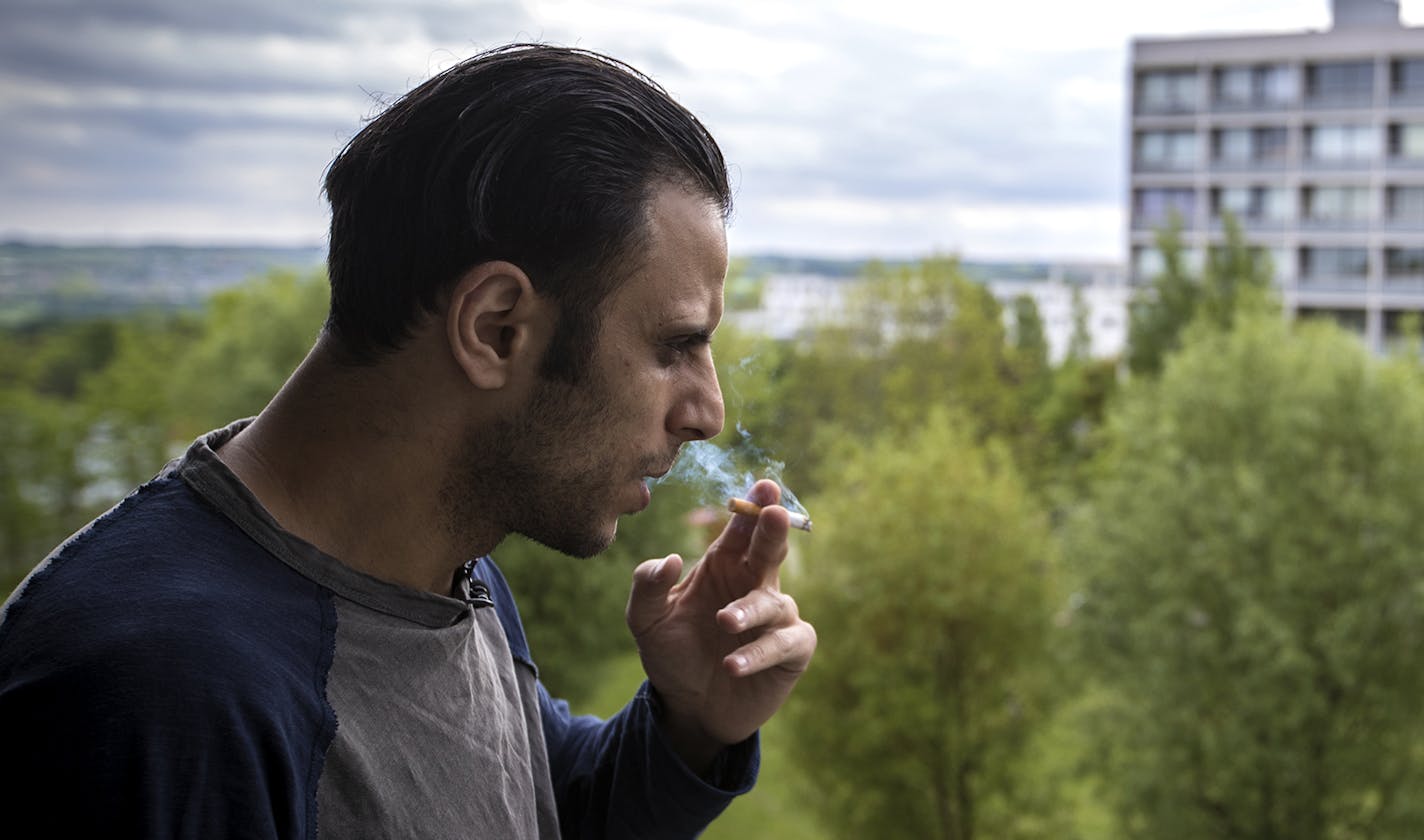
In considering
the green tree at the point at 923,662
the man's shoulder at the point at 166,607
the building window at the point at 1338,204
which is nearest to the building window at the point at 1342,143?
the building window at the point at 1338,204

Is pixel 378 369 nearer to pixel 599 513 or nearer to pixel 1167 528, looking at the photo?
pixel 599 513

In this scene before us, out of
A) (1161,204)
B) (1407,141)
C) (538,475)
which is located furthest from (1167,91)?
(538,475)

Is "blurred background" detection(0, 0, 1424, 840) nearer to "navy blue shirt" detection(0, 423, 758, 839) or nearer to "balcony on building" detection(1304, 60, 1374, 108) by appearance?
"navy blue shirt" detection(0, 423, 758, 839)

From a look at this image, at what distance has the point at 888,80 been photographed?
27.1m

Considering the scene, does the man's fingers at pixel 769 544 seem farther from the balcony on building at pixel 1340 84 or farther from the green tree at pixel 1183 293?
the balcony on building at pixel 1340 84

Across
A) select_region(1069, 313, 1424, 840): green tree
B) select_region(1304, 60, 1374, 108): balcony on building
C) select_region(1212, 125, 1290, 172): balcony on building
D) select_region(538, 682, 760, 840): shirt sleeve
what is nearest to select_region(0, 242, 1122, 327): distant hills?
select_region(1069, 313, 1424, 840): green tree

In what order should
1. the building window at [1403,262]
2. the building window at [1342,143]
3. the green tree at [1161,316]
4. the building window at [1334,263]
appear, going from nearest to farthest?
the green tree at [1161,316] < the building window at [1403,262] < the building window at [1342,143] < the building window at [1334,263]

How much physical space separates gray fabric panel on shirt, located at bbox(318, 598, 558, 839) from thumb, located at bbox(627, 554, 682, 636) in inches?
7.2

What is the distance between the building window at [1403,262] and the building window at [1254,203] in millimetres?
1666

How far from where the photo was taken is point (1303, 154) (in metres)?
21.8

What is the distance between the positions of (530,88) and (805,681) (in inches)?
393

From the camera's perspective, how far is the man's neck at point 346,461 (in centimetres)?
83

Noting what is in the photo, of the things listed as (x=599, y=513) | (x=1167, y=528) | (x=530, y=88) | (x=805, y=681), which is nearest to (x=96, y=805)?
(x=599, y=513)

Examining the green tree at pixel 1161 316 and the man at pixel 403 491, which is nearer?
the man at pixel 403 491
